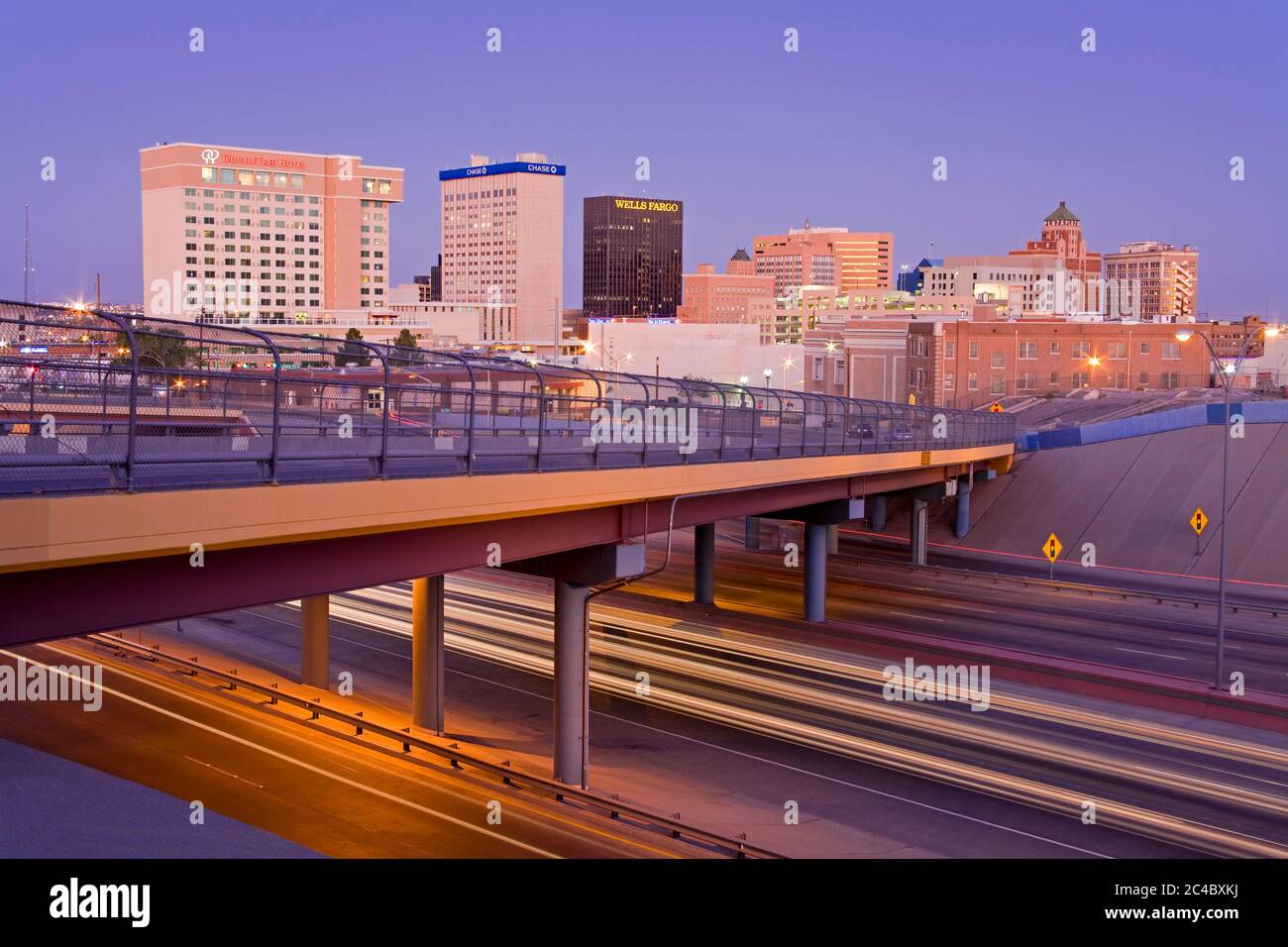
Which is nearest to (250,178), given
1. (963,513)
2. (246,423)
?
(963,513)

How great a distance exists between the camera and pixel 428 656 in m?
24.0

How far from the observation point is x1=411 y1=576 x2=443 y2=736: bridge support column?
23.9 m

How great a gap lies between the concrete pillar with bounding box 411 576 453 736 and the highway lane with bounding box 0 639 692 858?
2.07 meters

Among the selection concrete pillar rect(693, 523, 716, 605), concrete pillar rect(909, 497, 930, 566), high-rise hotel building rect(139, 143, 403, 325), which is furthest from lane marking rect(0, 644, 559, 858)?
high-rise hotel building rect(139, 143, 403, 325)

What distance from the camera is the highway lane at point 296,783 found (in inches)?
676

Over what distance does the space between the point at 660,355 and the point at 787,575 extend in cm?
7857

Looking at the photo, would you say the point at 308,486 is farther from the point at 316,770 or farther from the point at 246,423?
Answer: the point at 316,770

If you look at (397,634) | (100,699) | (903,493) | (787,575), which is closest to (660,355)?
(903,493)

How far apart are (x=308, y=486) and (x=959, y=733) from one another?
15.7 meters

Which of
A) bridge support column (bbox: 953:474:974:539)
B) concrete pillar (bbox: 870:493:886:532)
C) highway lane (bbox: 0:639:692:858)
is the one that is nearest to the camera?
highway lane (bbox: 0:639:692:858)
